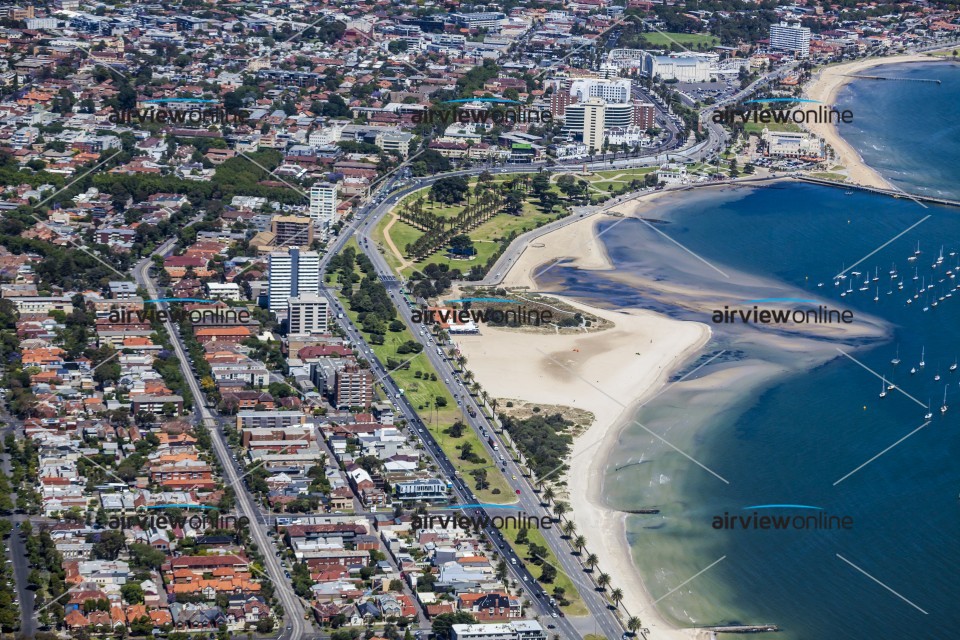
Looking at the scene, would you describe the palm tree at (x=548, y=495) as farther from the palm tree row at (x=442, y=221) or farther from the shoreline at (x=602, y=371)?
the palm tree row at (x=442, y=221)

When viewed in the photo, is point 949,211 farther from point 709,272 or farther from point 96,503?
point 96,503

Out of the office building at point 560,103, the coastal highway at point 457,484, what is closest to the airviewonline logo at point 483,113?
the office building at point 560,103

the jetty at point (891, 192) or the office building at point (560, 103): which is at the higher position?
the office building at point (560, 103)

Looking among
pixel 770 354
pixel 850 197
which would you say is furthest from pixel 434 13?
pixel 770 354

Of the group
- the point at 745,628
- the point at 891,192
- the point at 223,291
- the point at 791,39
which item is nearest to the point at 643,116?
the point at 891,192

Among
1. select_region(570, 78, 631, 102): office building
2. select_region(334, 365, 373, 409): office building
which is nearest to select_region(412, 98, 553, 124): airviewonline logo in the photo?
select_region(570, 78, 631, 102): office building

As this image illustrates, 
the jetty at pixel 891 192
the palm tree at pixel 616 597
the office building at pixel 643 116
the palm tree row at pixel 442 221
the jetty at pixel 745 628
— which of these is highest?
the office building at pixel 643 116
